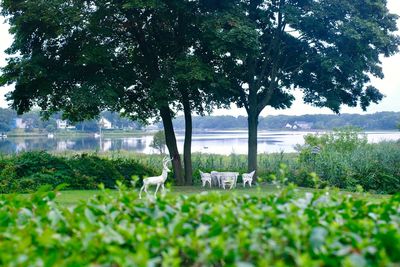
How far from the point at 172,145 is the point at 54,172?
4.94 m

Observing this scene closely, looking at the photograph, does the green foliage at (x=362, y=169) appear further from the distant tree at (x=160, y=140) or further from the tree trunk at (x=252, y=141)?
the distant tree at (x=160, y=140)

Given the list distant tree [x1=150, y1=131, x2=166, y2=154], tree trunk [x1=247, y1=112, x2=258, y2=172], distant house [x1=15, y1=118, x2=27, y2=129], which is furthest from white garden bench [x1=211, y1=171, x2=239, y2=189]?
distant house [x1=15, y1=118, x2=27, y2=129]

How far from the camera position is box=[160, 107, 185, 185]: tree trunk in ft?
62.1

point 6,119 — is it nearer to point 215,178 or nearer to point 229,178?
point 215,178

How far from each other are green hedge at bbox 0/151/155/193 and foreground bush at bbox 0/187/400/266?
430 inches

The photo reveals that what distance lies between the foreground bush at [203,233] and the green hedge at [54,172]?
1092cm

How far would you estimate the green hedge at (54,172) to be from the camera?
14.6 m

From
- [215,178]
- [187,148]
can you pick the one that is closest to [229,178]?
[215,178]

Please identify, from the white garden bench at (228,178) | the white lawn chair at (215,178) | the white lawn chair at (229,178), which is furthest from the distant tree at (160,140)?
the white lawn chair at (229,178)

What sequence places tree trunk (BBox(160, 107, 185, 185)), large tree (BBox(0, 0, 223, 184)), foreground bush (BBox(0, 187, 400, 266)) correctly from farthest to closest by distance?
tree trunk (BBox(160, 107, 185, 185)) < large tree (BBox(0, 0, 223, 184)) < foreground bush (BBox(0, 187, 400, 266))

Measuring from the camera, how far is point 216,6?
58.6 ft

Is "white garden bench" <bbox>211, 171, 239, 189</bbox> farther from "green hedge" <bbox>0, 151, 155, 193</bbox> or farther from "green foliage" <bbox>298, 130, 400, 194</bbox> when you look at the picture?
"green foliage" <bbox>298, 130, 400, 194</bbox>

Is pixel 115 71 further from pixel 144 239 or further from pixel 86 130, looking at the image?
pixel 86 130

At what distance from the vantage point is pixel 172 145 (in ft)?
63.4
